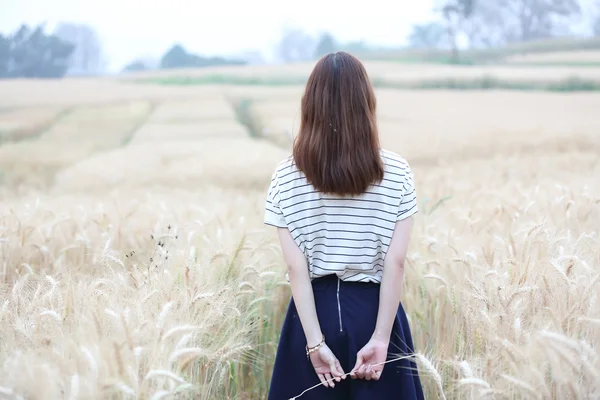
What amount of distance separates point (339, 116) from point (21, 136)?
8.73ft

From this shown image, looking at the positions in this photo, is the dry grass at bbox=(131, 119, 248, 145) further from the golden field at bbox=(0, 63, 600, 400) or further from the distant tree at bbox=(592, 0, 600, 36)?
the distant tree at bbox=(592, 0, 600, 36)

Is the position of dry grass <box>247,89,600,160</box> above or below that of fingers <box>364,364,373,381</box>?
above

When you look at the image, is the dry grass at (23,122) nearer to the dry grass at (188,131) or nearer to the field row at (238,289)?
the field row at (238,289)

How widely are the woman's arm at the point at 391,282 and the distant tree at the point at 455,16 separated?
284cm

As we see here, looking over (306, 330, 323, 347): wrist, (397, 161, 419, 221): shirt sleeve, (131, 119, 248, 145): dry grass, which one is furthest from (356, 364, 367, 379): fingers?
(131, 119, 248, 145): dry grass

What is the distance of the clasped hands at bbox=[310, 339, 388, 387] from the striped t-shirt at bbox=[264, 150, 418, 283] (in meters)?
0.17

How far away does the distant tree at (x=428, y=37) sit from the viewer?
3904mm

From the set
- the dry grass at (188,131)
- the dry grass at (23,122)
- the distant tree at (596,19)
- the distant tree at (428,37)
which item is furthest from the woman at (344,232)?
the distant tree at (596,19)

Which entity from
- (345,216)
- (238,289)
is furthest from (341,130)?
(238,289)

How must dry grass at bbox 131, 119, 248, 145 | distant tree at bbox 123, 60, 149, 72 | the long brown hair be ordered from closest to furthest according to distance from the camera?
the long brown hair, dry grass at bbox 131, 119, 248, 145, distant tree at bbox 123, 60, 149, 72

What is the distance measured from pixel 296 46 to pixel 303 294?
2738 mm

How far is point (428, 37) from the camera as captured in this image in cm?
393

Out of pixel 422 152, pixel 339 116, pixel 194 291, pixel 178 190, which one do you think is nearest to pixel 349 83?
pixel 339 116

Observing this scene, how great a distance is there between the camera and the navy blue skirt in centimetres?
143
